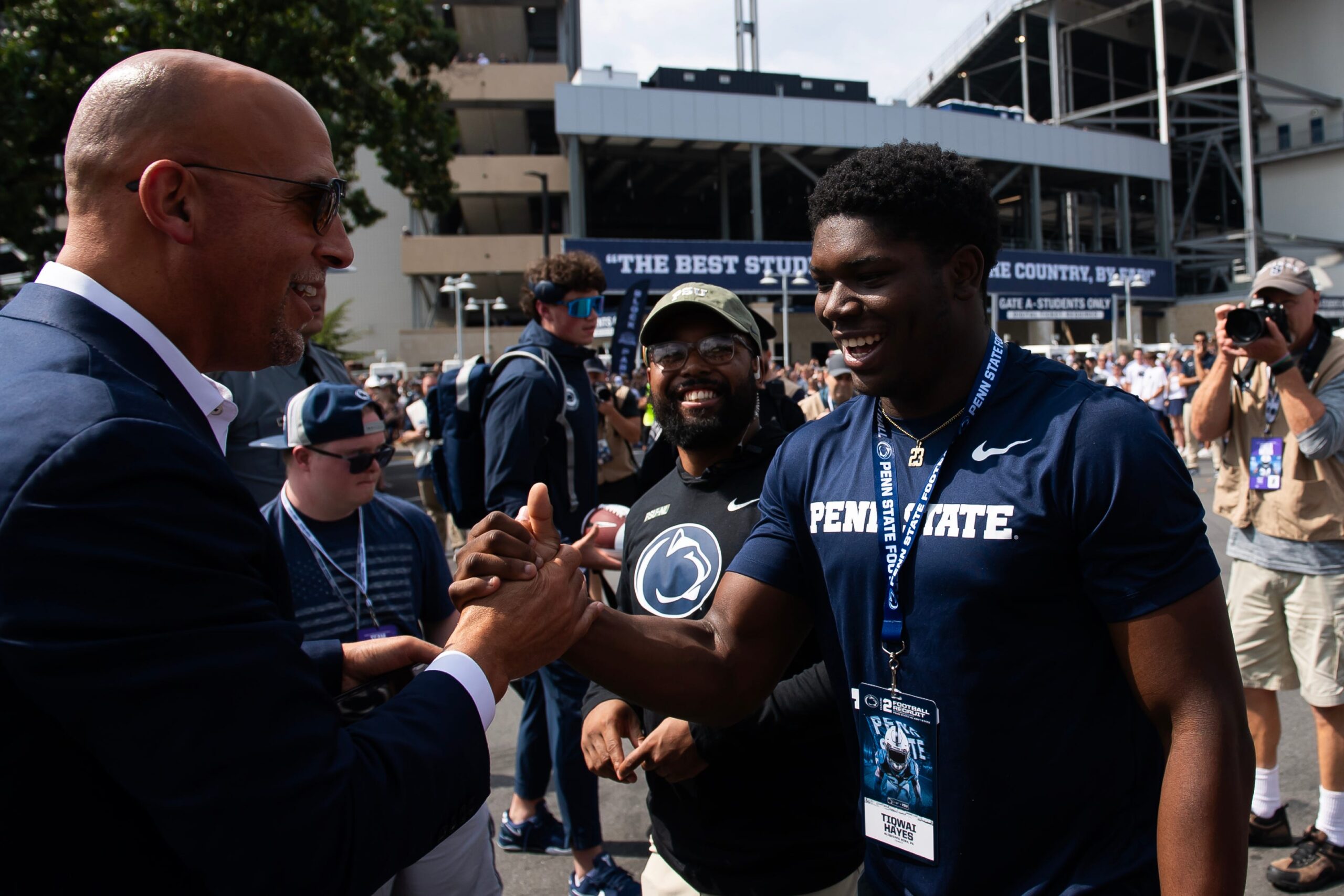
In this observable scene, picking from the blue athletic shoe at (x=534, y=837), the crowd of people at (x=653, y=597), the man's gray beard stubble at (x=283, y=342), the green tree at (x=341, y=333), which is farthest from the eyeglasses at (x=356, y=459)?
the green tree at (x=341, y=333)

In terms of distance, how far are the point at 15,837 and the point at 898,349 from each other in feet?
5.12

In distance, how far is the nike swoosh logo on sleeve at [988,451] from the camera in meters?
1.63

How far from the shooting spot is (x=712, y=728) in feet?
7.03

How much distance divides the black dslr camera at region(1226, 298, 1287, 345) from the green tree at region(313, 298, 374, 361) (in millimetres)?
37153

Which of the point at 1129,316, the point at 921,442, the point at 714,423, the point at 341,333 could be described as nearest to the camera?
the point at 921,442

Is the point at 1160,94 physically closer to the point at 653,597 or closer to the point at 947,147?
the point at 947,147

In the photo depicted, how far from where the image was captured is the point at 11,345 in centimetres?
119

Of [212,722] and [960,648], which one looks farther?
[960,648]

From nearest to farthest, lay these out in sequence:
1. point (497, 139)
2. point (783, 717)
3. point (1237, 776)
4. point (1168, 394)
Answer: point (1237, 776), point (783, 717), point (1168, 394), point (497, 139)

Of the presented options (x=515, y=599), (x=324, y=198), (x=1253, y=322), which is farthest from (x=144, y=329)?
(x=1253, y=322)

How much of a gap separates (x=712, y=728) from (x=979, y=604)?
82 centimetres

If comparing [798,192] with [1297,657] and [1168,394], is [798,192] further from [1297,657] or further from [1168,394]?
[1297,657]

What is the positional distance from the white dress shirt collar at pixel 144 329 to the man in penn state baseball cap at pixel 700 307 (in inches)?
61.7

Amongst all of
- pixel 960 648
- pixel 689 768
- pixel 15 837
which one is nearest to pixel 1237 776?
pixel 960 648
